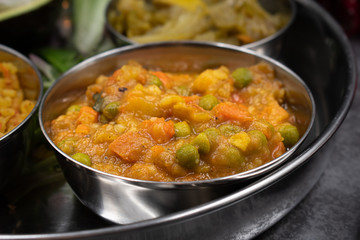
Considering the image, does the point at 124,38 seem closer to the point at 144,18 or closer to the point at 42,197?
the point at 144,18

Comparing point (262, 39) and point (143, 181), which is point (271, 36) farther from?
point (143, 181)

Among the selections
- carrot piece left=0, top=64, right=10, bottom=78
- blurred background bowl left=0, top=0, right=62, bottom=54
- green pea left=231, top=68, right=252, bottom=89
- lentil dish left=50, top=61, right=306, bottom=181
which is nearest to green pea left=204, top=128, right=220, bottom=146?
lentil dish left=50, top=61, right=306, bottom=181

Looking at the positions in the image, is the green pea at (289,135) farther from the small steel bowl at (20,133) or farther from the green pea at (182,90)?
the small steel bowl at (20,133)

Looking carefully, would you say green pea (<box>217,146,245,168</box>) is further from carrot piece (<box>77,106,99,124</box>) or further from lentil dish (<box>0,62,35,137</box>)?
lentil dish (<box>0,62,35,137</box>)

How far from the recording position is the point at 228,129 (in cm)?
206

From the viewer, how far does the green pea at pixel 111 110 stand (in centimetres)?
221

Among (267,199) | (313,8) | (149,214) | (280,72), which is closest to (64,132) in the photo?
(149,214)

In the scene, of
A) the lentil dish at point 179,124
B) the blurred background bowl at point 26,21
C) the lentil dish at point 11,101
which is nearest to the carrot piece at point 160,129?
the lentil dish at point 179,124

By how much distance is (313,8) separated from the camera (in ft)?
11.6

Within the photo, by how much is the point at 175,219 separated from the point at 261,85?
1.11 m

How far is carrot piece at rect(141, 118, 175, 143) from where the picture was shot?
80.0 inches

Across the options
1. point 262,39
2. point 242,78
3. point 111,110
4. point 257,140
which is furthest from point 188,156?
point 262,39

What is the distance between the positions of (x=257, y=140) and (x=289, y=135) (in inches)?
9.7

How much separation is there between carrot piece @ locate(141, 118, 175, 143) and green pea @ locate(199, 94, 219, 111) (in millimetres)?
234
